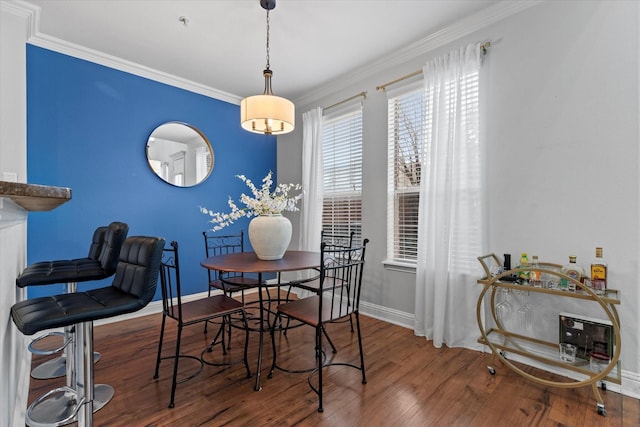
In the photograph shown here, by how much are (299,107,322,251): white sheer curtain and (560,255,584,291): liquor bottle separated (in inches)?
94.6

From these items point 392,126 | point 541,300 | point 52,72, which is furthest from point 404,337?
point 52,72

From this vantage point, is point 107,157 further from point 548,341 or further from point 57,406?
point 548,341

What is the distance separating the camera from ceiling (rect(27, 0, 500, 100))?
7.42 ft

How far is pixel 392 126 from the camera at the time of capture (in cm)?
305

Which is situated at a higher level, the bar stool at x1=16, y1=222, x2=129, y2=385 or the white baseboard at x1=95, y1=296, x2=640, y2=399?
the bar stool at x1=16, y1=222, x2=129, y2=385

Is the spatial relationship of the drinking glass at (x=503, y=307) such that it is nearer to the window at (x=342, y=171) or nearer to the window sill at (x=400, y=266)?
the window sill at (x=400, y=266)

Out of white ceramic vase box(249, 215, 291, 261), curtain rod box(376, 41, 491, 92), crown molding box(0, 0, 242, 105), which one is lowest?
white ceramic vase box(249, 215, 291, 261)

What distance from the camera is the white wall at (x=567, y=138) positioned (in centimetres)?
178

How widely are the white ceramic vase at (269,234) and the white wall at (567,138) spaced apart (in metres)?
1.67

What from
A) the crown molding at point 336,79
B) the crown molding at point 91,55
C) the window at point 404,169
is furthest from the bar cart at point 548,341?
the crown molding at point 91,55

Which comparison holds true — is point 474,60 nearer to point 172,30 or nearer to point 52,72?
point 172,30

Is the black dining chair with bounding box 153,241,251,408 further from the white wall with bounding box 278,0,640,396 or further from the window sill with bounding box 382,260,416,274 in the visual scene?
the white wall with bounding box 278,0,640,396

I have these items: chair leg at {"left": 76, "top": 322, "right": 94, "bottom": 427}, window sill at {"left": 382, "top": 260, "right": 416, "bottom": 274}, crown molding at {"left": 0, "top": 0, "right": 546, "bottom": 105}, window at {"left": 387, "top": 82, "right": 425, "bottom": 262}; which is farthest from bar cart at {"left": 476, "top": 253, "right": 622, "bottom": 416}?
chair leg at {"left": 76, "top": 322, "right": 94, "bottom": 427}

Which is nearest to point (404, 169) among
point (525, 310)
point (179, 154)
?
point (525, 310)
